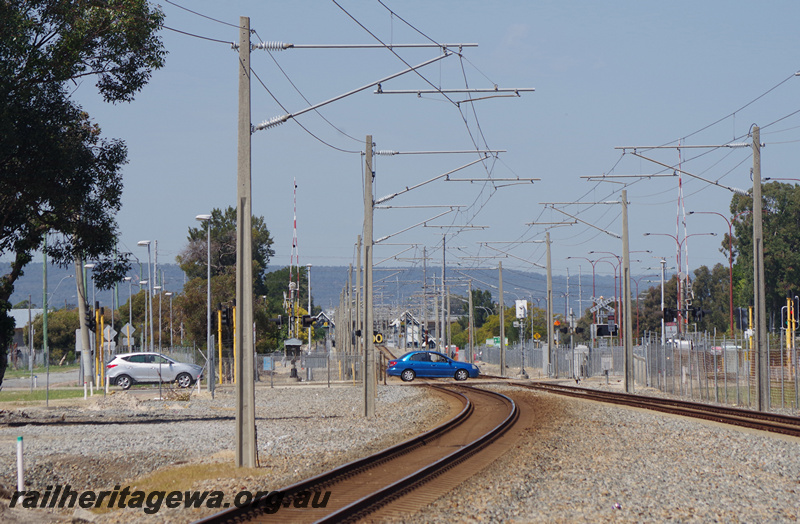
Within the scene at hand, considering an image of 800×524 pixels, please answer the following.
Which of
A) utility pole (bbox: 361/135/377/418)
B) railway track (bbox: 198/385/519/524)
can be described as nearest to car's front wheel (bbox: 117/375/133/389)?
utility pole (bbox: 361/135/377/418)

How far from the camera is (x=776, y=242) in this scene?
106000 millimetres

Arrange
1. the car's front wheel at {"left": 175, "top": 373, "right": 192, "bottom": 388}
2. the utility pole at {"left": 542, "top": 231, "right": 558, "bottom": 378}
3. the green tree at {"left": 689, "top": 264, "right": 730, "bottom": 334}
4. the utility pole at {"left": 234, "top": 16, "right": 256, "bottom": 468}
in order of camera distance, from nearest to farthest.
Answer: the utility pole at {"left": 234, "top": 16, "right": 256, "bottom": 468} < the car's front wheel at {"left": 175, "top": 373, "right": 192, "bottom": 388} < the utility pole at {"left": 542, "top": 231, "right": 558, "bottom": 378} < the green tree at {"left": 689, "top": 264, "right": 730, "bottom": 334}

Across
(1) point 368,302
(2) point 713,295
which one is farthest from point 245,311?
(2) point 713,295

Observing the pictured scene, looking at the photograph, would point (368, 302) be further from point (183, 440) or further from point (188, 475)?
point (188, 475)

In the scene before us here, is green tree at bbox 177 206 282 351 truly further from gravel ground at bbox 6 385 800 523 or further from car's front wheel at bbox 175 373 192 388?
gravel ground at bbox 6 385 800 523

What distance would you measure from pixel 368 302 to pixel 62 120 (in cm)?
945

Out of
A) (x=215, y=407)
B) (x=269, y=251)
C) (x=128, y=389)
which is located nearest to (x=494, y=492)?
(x=215, y=407)

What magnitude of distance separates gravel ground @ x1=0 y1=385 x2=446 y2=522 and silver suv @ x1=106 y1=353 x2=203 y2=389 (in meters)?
8.88

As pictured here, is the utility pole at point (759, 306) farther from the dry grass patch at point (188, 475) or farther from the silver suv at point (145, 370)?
the silver suv at point (145, 370)

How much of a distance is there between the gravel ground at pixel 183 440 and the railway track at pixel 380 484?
0.65 m

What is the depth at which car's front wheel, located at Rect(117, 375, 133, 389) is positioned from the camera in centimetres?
4612

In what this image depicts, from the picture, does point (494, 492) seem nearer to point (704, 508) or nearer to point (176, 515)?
point (704, 508)

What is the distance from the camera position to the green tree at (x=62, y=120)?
21.9 meters

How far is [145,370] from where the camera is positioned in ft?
153
